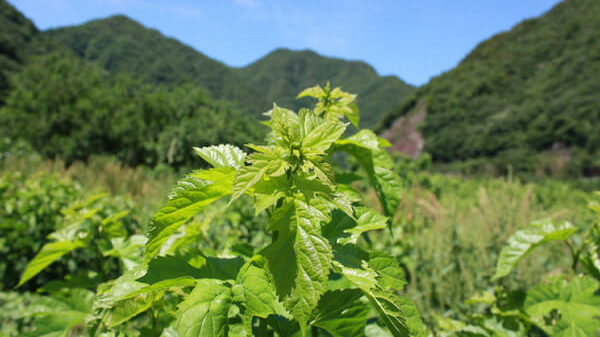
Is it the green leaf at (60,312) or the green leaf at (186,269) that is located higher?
the green leaf at (186,269)

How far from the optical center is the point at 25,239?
2.98 metres

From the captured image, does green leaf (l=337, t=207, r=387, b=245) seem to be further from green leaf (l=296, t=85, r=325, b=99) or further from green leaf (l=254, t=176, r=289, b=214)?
green leaf (l=296, t=85, r=325, b=99)

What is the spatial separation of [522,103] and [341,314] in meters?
41.4

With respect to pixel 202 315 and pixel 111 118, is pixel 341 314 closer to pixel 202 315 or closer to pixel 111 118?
pixel 202 315

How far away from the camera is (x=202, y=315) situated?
1.85 ft

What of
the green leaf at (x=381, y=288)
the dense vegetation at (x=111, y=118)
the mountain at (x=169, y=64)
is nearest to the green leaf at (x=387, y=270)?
the green leaf at (x=381, y=288)

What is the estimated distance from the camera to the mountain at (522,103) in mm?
26547

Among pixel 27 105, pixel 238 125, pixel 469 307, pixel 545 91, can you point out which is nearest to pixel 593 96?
pixel 545 91

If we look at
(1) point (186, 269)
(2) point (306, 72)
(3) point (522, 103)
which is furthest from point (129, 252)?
(2) point (306, 72)

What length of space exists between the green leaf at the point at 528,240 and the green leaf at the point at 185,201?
1.15m

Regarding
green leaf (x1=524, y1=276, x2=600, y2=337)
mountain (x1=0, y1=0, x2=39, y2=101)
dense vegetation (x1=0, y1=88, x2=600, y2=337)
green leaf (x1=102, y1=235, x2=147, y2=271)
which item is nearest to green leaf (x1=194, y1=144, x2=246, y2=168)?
dense vegetation (x1=0, y1=88, x2=600, y2=337)

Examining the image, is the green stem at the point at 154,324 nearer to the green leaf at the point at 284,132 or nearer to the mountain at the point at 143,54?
the green leaf at the point at 284,132

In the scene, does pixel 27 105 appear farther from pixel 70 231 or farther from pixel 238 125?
pixel 70 231

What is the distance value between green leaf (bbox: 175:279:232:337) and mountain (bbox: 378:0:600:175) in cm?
3102
